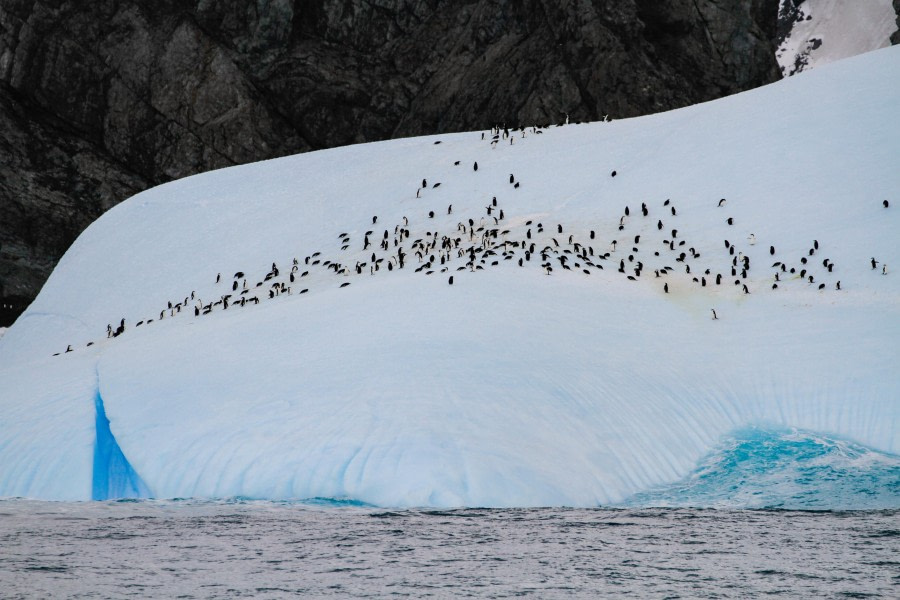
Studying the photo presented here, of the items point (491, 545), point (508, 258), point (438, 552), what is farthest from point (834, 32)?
point (438, 552)

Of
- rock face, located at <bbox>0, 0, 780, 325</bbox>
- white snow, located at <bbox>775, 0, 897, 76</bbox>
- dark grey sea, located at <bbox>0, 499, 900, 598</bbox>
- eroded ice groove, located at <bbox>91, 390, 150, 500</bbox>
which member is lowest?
dark grey sea, located at <bbox>0, 499, 900, 598</bbox>

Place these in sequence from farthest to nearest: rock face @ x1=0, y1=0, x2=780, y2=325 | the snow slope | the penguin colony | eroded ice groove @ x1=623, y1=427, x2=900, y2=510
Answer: rock face @ x1=0, y1=0, x2=780, y2=325 < the penguin colony < the snow slope < eroded ice groove @ x1=623, y1=427, x2=900, y2=510

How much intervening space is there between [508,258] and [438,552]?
9.84m

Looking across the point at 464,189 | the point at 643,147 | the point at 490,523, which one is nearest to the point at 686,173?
the point at 643,147

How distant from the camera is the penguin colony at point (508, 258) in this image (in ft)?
55.8

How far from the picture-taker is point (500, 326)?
1391cm

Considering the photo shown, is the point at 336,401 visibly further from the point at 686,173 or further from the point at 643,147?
the point at 643,147

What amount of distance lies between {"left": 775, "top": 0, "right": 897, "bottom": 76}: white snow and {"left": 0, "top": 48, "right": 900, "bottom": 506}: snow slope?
207ft

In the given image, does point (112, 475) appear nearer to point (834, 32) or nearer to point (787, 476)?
point (787, 476)

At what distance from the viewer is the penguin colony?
1702cm

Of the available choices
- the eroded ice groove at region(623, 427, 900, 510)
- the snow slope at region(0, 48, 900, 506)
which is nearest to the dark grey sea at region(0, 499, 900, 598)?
the eroded ice groove at region(623, 427, 900, 510)

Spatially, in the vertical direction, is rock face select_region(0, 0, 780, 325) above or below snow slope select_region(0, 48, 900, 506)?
above

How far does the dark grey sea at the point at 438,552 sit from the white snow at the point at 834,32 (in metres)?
77.3

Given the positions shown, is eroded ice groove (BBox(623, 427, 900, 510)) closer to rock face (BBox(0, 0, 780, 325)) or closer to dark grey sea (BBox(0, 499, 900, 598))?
dark grey sea (BBox(0, 499, 900, 598))
